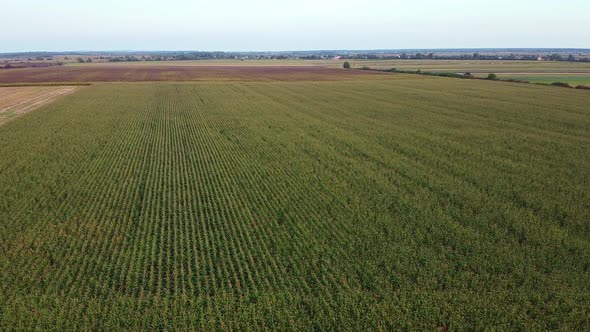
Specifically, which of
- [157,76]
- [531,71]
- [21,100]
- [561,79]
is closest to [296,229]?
[21,100]

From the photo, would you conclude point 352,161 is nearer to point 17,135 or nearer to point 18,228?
point 18,228

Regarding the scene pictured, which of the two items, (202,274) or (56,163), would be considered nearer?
(202,274)

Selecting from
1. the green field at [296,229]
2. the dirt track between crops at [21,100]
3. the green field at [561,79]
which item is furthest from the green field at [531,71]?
the dirt track between crops at [21,100]

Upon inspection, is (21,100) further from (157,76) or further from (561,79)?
(561,79)

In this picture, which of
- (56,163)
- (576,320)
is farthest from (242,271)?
(56,163)

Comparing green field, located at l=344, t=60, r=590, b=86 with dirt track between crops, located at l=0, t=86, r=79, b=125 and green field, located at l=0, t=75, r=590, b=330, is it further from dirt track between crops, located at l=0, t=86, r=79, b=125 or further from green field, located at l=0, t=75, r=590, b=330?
dirt track between crops, located at l=0, t=86, r=79, b=125

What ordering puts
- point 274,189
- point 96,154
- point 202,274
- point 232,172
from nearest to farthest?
point 202,274
point 274,189
point 232,172
point 96,154

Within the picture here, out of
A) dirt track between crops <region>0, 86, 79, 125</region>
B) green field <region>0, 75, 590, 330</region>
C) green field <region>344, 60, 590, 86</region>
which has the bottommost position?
green field <region>0, 75, 590, 330</region>

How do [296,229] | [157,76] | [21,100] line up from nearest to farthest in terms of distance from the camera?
[296,229] < [21,100] < [157,76]

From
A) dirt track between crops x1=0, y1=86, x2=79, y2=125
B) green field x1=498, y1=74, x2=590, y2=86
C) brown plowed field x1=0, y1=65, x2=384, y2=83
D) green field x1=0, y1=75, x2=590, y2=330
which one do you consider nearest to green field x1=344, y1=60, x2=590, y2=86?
green field x1=498, y1=74, x2=590, y2=86
